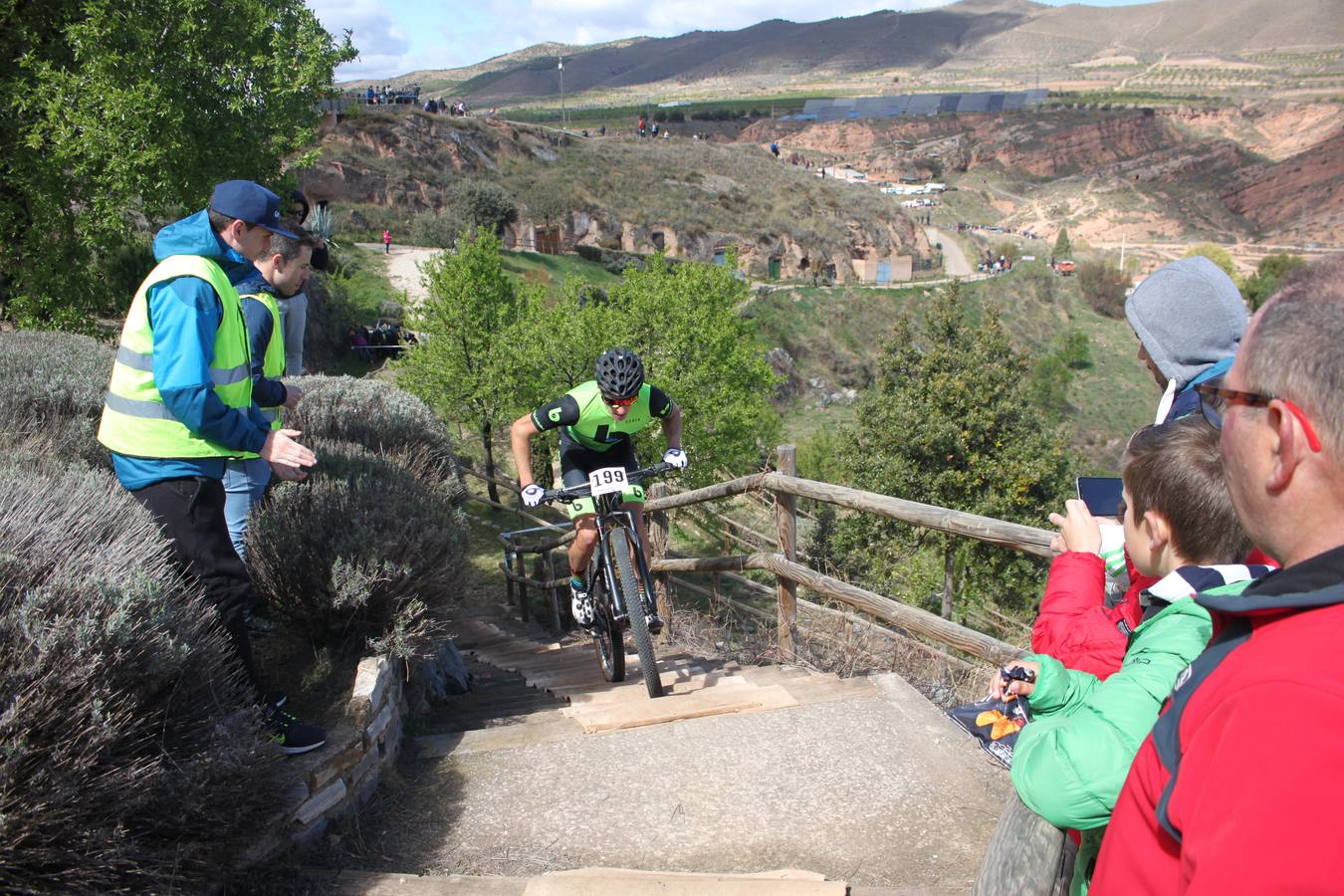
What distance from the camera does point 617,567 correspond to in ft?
17.1

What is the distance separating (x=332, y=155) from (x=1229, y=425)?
55.2 meters

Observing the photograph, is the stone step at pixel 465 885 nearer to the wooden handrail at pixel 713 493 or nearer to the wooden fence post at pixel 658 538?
the wooden handrail at pixel 713 493

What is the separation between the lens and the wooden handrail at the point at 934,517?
3.68 m

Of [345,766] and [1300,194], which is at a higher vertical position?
[345,766]

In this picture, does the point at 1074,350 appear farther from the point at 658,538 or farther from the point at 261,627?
the point at 261,627

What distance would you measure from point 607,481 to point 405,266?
3374cm

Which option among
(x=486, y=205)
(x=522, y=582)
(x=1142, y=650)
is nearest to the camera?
(x=1142, y=650)

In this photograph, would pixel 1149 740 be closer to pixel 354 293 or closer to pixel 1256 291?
pixel 354 293

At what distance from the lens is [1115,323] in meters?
66.6

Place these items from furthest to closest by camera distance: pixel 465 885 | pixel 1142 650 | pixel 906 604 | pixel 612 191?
pixel 612 191 < pixel 906 604 < pixel 465 885 < pixel 1142 650

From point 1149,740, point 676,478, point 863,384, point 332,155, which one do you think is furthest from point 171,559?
point 332,155

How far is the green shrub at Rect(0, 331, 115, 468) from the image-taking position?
4.60 m

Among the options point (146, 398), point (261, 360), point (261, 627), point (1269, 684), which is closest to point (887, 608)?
point (261, 627)

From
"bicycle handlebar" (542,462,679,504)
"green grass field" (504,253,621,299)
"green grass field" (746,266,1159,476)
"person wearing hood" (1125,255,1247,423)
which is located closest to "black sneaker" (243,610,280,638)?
"bicycle handlebar" (542,462,679,504)
